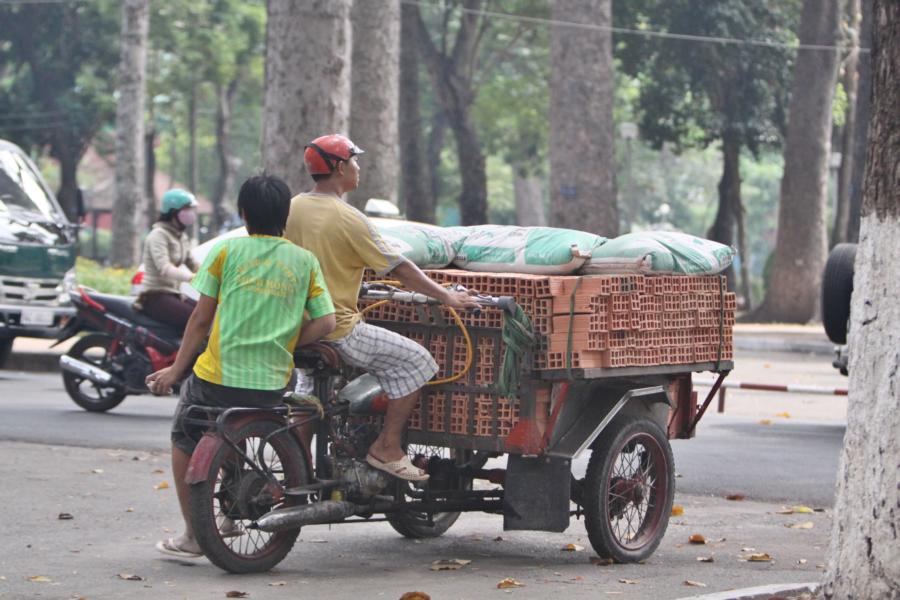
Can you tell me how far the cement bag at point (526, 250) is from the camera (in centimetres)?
722

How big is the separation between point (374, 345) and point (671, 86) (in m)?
36.5

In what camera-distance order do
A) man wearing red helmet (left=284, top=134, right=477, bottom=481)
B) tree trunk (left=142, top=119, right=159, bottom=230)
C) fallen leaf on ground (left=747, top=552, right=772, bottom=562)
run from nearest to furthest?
man wearing red helmet (left=284, top=134, right=477, bottom=481) → fallen leaf on ground (left=747, top=552, right=772, bottom=562) → tree trunk (left=142, top=119, right=159, bottom=230)

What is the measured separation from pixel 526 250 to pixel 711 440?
618 cm

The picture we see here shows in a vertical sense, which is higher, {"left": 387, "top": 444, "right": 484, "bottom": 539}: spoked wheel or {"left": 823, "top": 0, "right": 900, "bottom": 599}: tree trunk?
{"left": 823, "top": 0, "right": 900, "bottom": 599}: tree trunk

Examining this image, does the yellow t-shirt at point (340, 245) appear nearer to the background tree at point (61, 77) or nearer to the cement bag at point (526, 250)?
the cement bag at point (526, 250)

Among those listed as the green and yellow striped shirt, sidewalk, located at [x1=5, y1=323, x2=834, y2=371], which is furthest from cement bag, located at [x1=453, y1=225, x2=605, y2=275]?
sidewalk, located at [x1=5, y1=323, x2=834, y2=371]

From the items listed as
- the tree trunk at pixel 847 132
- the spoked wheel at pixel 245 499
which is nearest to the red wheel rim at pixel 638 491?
the spoked wheel at pixel 245 499

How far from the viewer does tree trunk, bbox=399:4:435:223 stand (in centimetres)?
3844

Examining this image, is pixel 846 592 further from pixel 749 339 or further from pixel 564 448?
pixel 749 339

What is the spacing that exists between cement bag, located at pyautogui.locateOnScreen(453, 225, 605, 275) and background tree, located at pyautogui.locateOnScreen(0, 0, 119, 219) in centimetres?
4733

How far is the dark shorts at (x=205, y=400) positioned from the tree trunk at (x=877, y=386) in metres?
2.28

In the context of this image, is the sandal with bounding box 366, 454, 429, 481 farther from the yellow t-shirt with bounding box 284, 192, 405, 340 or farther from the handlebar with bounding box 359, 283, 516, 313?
the handlebar with bounding box 359, 283, 516, 313

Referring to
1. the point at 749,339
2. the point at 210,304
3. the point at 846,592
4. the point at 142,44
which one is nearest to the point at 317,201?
the point at 210,304

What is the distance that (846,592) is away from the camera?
5.77 meters
